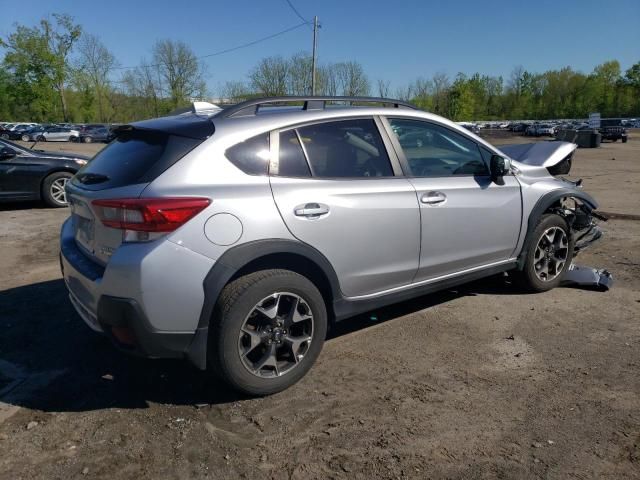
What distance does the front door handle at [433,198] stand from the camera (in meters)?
3.73

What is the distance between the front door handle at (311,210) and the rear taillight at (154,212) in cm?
56

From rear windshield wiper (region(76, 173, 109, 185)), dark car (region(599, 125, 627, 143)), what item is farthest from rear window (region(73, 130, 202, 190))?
dark car (region(599, 125, 627, 143))

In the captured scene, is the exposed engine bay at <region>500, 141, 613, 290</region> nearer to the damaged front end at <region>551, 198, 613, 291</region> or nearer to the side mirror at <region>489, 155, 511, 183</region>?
the damaged front end at <region>551, 198, 613, 291</region>

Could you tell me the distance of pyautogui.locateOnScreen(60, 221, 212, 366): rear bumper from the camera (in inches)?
106

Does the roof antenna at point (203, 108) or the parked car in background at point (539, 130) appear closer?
the roof antenna at point (203, 108)

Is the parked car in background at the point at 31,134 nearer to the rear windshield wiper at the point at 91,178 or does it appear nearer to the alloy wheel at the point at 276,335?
the rear windshield wiper at the point at 91,178

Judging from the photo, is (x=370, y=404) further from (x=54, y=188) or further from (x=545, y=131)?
(x=545, y=131)

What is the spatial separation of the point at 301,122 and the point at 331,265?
3.10 ft

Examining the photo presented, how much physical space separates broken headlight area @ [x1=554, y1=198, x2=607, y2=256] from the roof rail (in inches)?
85.2

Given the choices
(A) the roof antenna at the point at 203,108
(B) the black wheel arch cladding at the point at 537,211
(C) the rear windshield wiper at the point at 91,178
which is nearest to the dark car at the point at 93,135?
(A) the roof antenna at the point at 203,108

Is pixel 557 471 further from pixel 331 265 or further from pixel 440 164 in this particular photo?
pixel 440 164

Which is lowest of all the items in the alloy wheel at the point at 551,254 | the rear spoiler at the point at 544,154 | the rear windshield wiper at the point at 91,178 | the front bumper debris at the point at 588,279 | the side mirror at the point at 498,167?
the front bumper debris at the point at 588,279

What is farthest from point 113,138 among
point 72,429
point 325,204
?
point 72,429

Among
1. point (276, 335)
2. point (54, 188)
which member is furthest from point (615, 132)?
point (276, 335)
